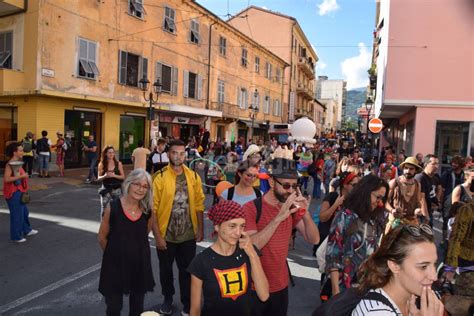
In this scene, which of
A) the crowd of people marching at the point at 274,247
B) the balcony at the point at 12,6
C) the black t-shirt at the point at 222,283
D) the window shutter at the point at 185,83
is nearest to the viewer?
the crowd of people marching at the point at 274,247

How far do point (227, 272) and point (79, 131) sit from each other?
1665 centimetres

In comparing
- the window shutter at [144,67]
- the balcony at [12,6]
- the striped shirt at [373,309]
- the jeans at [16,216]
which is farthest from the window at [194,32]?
the striped shirt at [373,309]

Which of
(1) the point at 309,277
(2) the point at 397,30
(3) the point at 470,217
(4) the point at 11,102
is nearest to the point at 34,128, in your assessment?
(4) the point at 11,102

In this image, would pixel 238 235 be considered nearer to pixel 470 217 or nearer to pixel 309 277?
pixel 470 217

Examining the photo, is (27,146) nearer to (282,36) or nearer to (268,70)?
(268,70)

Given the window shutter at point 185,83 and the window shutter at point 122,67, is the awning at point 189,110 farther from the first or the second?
the window shutter at point 122,67

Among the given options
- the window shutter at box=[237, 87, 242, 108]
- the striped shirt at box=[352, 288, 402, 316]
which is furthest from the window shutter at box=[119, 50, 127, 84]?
the striped shirt at box=[352, 288, 402, 316]

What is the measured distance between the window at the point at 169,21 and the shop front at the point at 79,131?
685cm

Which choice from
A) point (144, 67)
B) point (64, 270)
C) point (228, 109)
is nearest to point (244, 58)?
point (228, 109)

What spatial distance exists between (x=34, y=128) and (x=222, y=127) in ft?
53.7

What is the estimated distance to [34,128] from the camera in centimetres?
1534

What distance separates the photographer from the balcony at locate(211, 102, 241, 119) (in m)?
27.7

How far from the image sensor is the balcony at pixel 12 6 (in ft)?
48.4

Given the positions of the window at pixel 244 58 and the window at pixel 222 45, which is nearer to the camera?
the window at pixel 222 45
